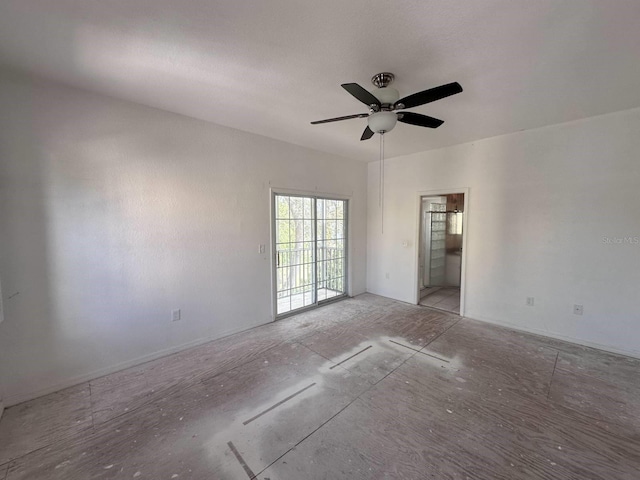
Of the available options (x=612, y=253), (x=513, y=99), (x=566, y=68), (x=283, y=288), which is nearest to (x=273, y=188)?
(x=283, y=288)

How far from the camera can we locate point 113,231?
2.56 metres

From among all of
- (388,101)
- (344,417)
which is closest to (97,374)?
(344,417)

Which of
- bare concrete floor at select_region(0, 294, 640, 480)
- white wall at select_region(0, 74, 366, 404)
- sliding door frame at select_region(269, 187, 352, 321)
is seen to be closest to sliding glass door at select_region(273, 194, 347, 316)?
sliding door frame at select_region(269, 187, 352, 321)

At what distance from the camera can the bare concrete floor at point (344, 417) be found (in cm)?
162

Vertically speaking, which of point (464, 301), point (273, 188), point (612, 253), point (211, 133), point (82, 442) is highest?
point (211, 133)

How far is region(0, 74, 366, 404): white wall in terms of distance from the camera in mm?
2154

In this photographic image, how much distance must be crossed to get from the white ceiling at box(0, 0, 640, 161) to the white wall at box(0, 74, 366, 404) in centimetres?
35

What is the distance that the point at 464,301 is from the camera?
13.4 ft

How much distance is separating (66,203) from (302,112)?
2485mm

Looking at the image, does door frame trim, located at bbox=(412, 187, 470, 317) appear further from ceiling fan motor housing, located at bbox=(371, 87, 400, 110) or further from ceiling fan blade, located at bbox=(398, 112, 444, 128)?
ceiling fan motor housing, located at bbox=(371, 87, 400, 110)

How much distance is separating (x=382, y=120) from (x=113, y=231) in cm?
283

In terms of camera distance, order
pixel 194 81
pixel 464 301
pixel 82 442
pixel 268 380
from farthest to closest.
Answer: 1. pixel 464 301
2. pixel 268 380
3. pixel 194 81
4. pixel 82 442

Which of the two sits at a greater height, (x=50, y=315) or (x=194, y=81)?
(x=194, y=81)

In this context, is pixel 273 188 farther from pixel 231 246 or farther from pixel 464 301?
pixel 464 301
